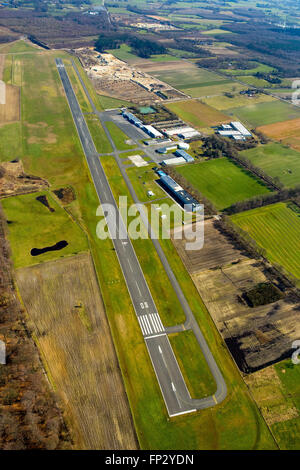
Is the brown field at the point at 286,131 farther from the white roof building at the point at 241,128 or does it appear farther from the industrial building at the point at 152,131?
the industrial building at the point at 152,131

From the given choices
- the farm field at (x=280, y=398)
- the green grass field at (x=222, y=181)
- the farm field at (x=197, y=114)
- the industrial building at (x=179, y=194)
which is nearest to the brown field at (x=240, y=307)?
the farm field at (x=280, y=398)

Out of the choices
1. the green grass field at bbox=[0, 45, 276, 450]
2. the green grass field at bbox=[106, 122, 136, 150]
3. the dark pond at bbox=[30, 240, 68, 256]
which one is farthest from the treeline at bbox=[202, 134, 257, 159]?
the dark pond at bbox=[30, 240, 68, 256]

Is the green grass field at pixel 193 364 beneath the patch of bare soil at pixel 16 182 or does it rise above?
beneath

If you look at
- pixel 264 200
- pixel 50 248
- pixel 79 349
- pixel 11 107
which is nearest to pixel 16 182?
pixel 50 248

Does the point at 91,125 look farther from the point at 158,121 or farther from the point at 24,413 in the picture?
the point at 24,413

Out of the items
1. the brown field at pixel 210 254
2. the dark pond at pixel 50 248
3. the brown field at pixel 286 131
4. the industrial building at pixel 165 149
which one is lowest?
the brown field at pixel 210 254

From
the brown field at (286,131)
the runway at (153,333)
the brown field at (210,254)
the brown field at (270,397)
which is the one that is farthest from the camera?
the brown field at (286,131)
